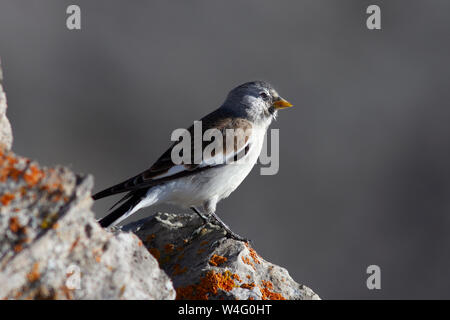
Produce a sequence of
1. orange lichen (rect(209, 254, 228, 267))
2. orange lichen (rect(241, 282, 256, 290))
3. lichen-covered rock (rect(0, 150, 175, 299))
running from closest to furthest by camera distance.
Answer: lichen-covered rock (rect(0, 150, 175, 299)) < orange lichen (rect(241, 282, 256, 290)) < orange lichen (rect(209, 254, 228, 267))

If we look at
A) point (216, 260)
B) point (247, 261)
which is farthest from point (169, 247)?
point (247, 261)

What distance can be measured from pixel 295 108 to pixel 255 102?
33.4 ft

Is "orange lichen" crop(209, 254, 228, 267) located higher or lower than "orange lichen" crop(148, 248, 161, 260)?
higher

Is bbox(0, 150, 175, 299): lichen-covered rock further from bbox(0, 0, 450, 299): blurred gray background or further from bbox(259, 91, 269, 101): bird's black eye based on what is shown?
bbox(0, 0, 450, 299): blurred gray background

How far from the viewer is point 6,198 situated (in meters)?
2.97

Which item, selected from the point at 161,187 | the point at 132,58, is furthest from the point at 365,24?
the point at 161,187

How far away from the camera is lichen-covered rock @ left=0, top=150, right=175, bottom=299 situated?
2939mm

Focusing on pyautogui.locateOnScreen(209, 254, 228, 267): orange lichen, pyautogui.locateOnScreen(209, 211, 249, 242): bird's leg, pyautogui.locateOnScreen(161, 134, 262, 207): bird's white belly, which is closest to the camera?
pyautogui.locateOnScreen(209, 254, 228, 267): orange lichen

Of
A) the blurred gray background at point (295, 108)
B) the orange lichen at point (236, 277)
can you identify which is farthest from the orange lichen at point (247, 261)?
the blurred gray background at point (295, 108)

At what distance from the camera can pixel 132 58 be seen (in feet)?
58.7

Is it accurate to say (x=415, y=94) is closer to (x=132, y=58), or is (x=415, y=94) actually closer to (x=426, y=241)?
(x=426, y=241)

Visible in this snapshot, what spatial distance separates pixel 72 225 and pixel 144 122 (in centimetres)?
1354

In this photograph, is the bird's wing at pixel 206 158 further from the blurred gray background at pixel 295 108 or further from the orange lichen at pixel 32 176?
the blurred gray background at pixel 295 108

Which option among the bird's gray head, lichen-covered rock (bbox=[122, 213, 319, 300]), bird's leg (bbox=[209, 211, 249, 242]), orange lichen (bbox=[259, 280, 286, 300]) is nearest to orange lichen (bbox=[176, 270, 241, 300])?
lichen-covered rock (bbox=[122, 213, 319, 300])
